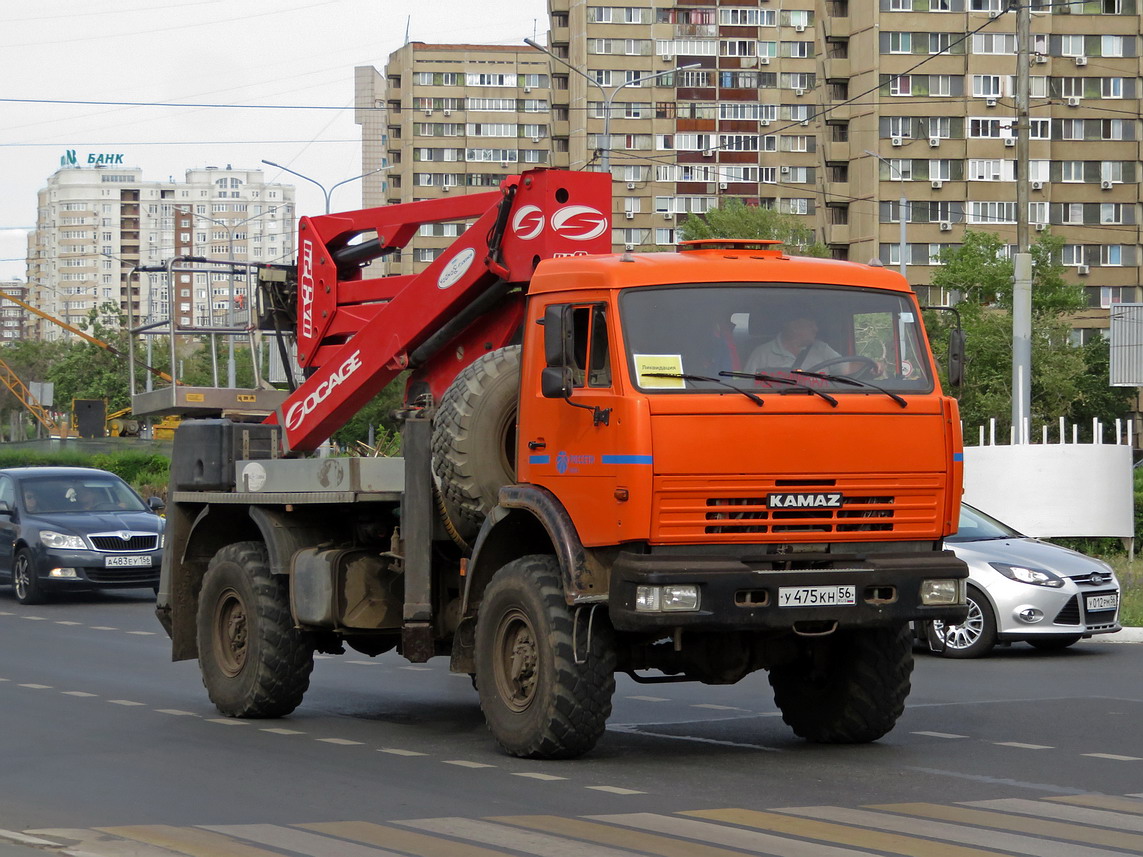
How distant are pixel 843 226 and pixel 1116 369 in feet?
178

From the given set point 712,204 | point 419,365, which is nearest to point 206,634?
point 419,365

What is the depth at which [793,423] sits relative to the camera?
9586 millimetres

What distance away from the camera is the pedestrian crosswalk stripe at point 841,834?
7.44 meters

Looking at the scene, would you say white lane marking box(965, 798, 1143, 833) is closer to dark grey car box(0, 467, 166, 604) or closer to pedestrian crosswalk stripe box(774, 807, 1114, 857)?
pedestrian crosswalk stripe box(774, 807, 1114, 857)

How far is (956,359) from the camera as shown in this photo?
10430 millimetres

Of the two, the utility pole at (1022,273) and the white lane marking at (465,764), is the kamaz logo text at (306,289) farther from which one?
the utility pole at (1022,273)

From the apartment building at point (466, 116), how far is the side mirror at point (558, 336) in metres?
114

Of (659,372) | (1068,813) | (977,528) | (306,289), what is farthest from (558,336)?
(977,528)

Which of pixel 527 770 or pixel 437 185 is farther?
pixel 437 185

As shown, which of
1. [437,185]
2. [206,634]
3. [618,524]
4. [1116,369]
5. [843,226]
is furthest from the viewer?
[437,185]

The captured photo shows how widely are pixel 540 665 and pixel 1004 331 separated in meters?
64.8

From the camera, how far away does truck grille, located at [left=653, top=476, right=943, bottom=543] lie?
9445mm

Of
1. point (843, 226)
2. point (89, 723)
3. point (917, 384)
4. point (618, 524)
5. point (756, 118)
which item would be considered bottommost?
point (89, 723)

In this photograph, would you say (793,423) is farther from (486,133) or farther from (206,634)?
(486,133)
